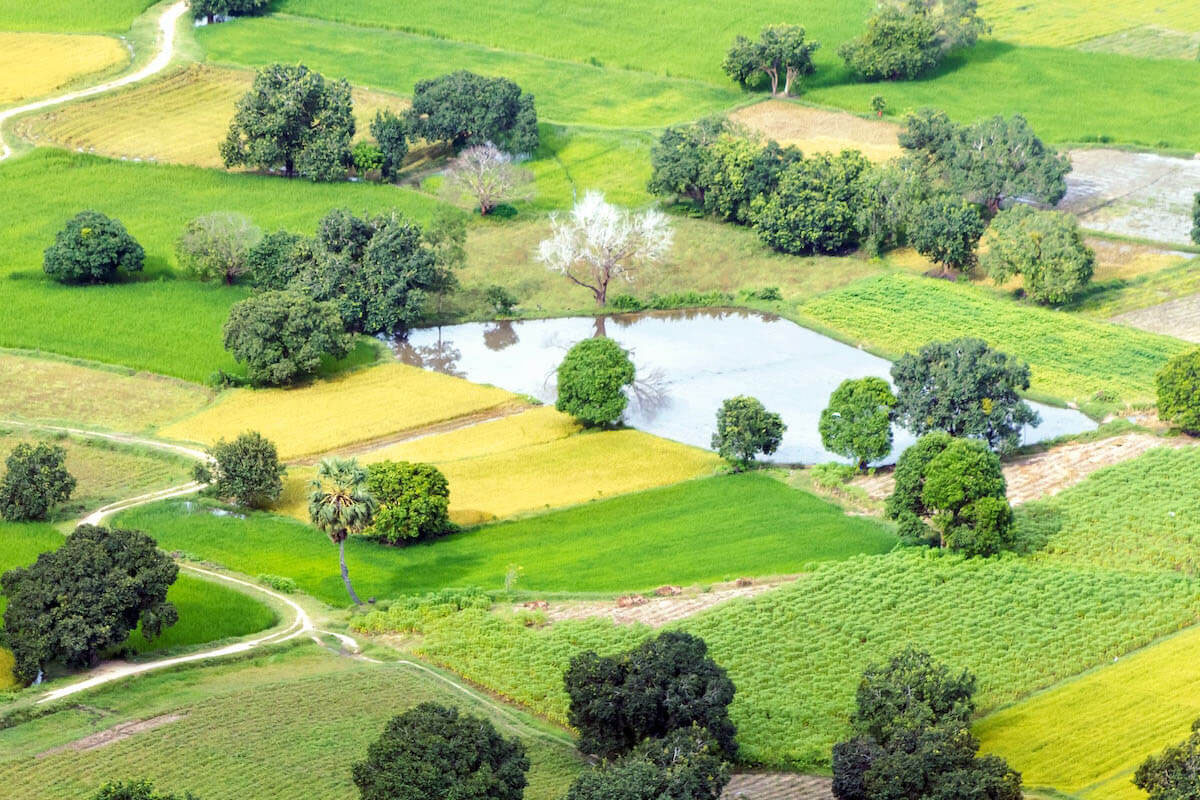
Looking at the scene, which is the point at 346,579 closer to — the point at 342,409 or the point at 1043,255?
the point at 342,409

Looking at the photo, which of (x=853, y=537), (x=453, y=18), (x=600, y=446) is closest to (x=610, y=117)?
(x=453, y=18)

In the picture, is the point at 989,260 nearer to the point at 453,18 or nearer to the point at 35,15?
the point at 453,18

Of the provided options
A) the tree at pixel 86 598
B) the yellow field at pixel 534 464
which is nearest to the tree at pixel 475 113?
the yellow field at pixel 534 464

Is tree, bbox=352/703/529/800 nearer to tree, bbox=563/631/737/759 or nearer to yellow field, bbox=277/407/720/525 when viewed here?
tree, bbox=563/631/737/759

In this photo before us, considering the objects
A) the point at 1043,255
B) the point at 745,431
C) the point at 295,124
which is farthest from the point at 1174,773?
the point at 295,124

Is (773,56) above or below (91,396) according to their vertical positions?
above

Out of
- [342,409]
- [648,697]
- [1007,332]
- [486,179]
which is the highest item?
[486,179]
